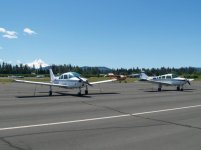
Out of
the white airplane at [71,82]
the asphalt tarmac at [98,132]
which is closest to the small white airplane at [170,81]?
the white airplane at [71,82]

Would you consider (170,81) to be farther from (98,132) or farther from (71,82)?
(98,132)

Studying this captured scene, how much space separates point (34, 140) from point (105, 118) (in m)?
4.92

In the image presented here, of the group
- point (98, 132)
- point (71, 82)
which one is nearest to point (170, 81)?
point (71, 82)

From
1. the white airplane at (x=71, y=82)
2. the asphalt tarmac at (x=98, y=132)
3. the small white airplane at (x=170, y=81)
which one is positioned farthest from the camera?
the small white airplane at (x=170, y=81)

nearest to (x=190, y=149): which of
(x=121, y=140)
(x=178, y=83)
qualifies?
(x=121, y=140)

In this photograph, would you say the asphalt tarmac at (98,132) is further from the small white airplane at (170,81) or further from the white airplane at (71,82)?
the small white airplane at (170,81)

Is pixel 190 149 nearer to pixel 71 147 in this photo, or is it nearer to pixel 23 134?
pixel 71 147

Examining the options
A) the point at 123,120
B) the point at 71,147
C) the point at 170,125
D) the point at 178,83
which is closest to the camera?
the point at 71,147

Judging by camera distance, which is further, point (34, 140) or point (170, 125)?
point (170, 125)

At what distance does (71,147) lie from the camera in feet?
25.9

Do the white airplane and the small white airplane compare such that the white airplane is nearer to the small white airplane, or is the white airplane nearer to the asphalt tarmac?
the small white airplane

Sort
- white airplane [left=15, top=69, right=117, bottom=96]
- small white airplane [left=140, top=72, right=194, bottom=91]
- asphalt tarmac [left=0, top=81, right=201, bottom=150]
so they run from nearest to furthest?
asphalt tarmac [left=0, top=81, right=201, bottom=150]
white airplane [left=15, top=69, right=117, bottom=96]
small white airplane [left=140, top=72, right=194, bottom=91]

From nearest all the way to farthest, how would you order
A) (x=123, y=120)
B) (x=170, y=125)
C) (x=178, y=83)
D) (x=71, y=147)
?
(x=71, y=147) → (x=170, y=125) → (x=123, y=120) → (x=178, y=83)

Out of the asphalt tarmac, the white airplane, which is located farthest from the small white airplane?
the asphalt tarmac
